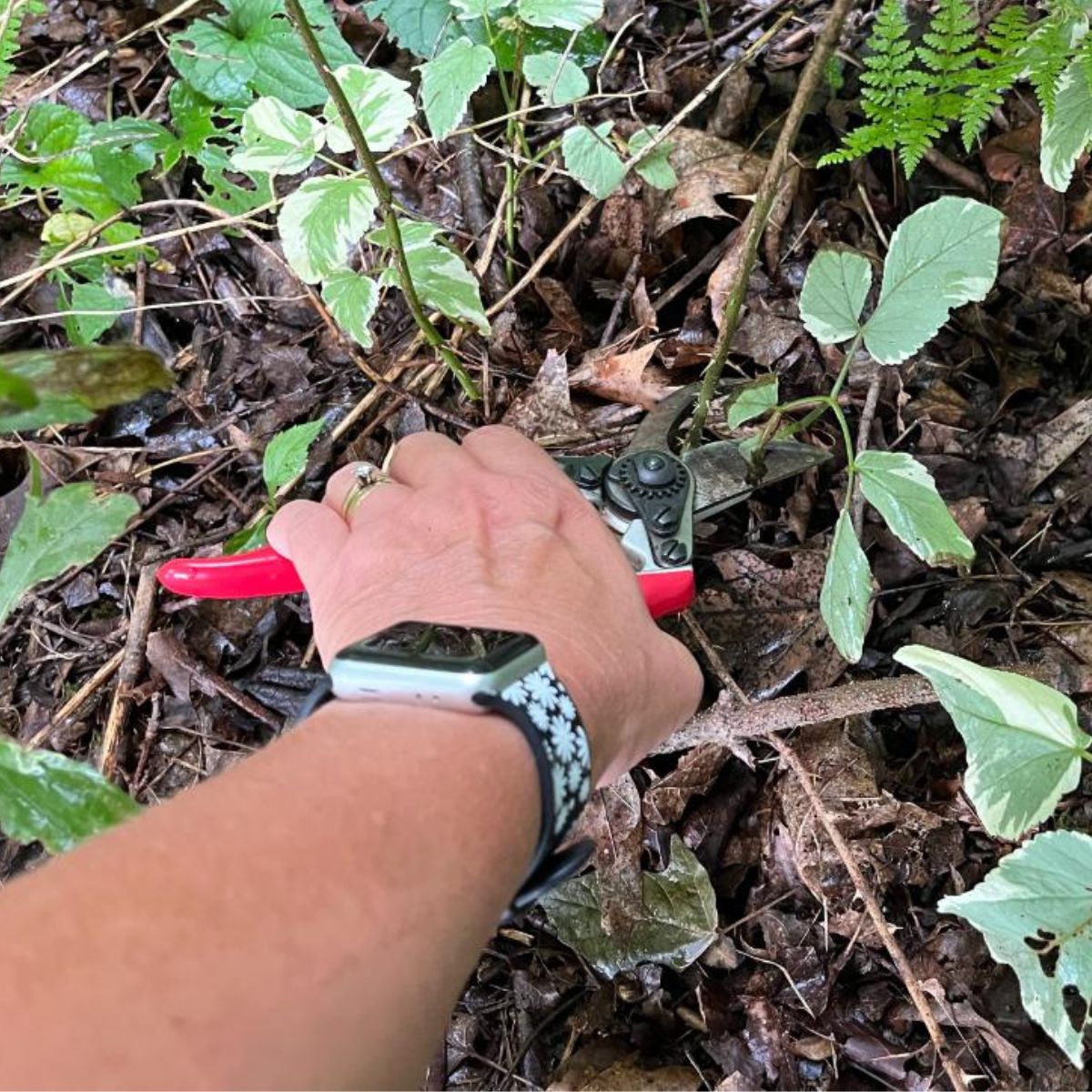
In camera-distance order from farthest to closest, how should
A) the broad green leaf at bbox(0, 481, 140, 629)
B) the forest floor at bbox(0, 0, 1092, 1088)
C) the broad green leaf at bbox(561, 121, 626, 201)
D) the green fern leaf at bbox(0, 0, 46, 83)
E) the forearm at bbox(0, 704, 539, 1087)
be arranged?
the green fern leaf at bbox(0, 0, 46, 83) < the broad green leaf at bbox(561, 121, 626, 201) < the forest floor at bbox(0, 0, 1092, 1088) < the broad green leaf at bbox(0, 481, 140, 629) < the forearm at bbox(0, 704, 539, 1087)

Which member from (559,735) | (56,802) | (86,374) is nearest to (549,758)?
(559,735)

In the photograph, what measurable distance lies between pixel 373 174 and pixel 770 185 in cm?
54

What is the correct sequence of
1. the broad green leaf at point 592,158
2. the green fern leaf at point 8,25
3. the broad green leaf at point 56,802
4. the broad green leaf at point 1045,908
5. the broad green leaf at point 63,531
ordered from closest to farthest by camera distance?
the broad green leaf at point 56,802
the broad green leaf at point 63,531
the broad green leaf at point 1045,908
the broad green leaf at point 592,158
the green fern leaf at point 8,25

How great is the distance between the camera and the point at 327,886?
825mm

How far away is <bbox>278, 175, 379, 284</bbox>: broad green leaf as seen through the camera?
147 cm

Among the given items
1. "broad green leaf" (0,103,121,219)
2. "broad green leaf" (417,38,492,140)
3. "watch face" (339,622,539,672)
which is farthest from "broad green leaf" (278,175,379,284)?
"broad green leaf" (0,103,121,219)

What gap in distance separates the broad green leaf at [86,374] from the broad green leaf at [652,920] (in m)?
1.06

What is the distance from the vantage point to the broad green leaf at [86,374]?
0.75m

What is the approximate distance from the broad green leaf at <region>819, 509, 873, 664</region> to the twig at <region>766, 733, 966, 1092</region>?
0.24 meters

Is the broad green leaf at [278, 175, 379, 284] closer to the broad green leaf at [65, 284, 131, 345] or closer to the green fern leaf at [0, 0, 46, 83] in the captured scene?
the broad green leaf at [65, 284, 131, 345]

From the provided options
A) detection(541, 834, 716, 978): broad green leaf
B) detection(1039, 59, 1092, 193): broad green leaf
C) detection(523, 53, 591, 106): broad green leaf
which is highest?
detection(523, 53, 591, 106): broad green leaf

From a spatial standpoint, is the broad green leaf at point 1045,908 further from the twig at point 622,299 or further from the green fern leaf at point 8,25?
the green fern leaf at point 8,25

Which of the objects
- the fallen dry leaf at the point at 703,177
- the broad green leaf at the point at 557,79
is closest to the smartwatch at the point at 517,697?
the broad green leaf at the point at 557,79

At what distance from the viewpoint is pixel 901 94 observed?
4.48 ft
